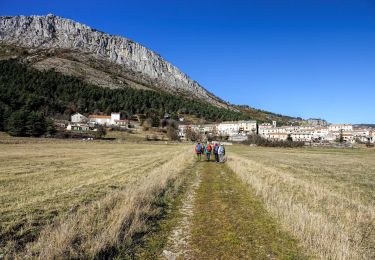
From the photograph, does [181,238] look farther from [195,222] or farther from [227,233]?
[195,222]

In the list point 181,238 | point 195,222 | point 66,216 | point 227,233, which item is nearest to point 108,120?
point 66,216

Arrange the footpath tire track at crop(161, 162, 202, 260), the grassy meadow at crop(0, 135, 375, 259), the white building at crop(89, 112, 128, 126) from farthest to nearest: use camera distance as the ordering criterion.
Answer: the white building at crop(89, 112, 128, 126), the grassy meadow at crop(0, 135, 375, 259), the footpath tire track at crop(161, 162, 202, 260)

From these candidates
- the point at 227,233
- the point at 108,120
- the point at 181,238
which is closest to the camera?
the point at 181,238

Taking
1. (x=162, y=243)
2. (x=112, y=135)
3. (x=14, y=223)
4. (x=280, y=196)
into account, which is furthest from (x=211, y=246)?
(x=112, y=135)

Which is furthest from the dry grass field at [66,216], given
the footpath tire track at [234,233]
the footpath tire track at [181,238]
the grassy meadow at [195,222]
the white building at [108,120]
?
the white building at [108,120]

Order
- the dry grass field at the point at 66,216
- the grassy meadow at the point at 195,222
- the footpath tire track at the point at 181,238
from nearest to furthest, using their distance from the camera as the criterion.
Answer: the dry grass field at the point at 66,216 → the footpath tire track at the point at 181,238 → the grassy meadow at the point at 195,222

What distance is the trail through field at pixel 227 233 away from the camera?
24.1 feet

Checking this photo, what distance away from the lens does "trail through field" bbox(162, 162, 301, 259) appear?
7.36 metres

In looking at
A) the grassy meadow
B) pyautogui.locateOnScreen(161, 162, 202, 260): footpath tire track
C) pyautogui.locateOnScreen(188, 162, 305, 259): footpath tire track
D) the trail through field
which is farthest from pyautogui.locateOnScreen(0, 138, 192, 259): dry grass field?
pyautogui.locateOnScreen(188, 162, 305, 259): footpath tire track

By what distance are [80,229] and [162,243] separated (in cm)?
233

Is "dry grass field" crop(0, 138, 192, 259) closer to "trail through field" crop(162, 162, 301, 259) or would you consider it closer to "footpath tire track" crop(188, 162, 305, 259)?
"trail through field" crop(162, 162, 301, 259)

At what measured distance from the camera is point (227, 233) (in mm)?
8875

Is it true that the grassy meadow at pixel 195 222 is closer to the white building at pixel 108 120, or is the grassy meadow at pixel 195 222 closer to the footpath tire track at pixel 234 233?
the footpath tire track at pixel 234 233

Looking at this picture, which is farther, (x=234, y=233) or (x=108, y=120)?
(x=108, y=120)
